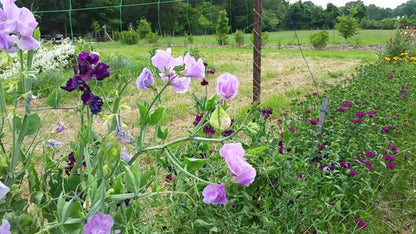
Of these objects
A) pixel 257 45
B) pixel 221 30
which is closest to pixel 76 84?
pixel 257 45

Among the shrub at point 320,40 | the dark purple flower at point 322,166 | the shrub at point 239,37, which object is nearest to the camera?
the dark purple flower at point 322,166

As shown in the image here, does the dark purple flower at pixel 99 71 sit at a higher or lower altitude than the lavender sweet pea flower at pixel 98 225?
higher

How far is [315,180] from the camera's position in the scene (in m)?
1.65

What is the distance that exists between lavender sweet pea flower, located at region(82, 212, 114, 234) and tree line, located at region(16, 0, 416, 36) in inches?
459

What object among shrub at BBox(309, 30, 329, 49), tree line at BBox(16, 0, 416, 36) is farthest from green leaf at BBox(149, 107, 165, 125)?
shrub at BBox(309, 30, 329, 49)

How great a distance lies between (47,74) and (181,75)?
5058 mm

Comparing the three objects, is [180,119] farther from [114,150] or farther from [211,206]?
[114,150]

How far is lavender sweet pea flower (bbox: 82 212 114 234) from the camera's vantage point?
25.7 inches

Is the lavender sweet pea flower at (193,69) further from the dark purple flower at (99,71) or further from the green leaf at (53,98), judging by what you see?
the green leaf at (53,98)

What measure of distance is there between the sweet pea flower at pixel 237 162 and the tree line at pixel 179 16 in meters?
11.7

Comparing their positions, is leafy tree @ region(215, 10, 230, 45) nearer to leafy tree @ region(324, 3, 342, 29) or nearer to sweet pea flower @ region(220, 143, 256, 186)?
leafy tree @ region(324, 3, 342, 29)

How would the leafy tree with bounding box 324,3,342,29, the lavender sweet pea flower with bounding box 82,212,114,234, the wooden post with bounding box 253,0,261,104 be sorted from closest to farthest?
the lavender sweet pea flower with bounding box 82,212,114,234 < the wooden post with bounding box 253,0,261,104 < the leafy tree with bounding box 324,3,342,29

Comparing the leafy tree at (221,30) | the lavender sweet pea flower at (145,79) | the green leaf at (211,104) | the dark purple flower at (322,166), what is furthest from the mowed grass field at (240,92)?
the leafy tree at (221,30)

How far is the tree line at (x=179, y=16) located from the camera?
19438mm
